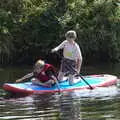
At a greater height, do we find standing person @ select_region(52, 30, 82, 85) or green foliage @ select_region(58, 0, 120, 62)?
standing person @ select_region(52, 30, 82, 85)

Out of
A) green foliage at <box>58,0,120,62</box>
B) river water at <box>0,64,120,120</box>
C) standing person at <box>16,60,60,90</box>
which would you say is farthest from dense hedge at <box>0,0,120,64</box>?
standing person at <box>16,60,60,90</box>

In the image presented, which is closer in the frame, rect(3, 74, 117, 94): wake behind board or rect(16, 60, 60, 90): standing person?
rect(3, 74, 117, 94): wake behind board

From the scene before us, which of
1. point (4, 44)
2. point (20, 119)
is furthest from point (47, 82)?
point (4, 44)

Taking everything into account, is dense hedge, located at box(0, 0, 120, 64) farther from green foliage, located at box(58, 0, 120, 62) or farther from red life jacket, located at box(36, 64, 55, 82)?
red life jacket, located at box(36, 64, 55, 82)

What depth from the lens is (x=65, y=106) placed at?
1432 centimetres

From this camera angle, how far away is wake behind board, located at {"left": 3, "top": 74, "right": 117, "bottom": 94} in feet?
55.3

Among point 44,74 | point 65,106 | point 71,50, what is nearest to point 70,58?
point 71,50

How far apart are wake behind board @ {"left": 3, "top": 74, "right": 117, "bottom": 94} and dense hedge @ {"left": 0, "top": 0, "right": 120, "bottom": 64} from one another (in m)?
11.3

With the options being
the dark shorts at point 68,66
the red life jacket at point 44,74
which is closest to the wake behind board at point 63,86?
the red life jacket at point 44,74

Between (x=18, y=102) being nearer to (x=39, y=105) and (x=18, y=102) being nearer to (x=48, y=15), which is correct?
(x=39, y=105)

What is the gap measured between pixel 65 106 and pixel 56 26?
17.2m

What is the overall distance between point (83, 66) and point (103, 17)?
3127 millimetres

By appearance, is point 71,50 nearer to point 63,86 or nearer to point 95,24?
point 63,86

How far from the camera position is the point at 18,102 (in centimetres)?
1528
